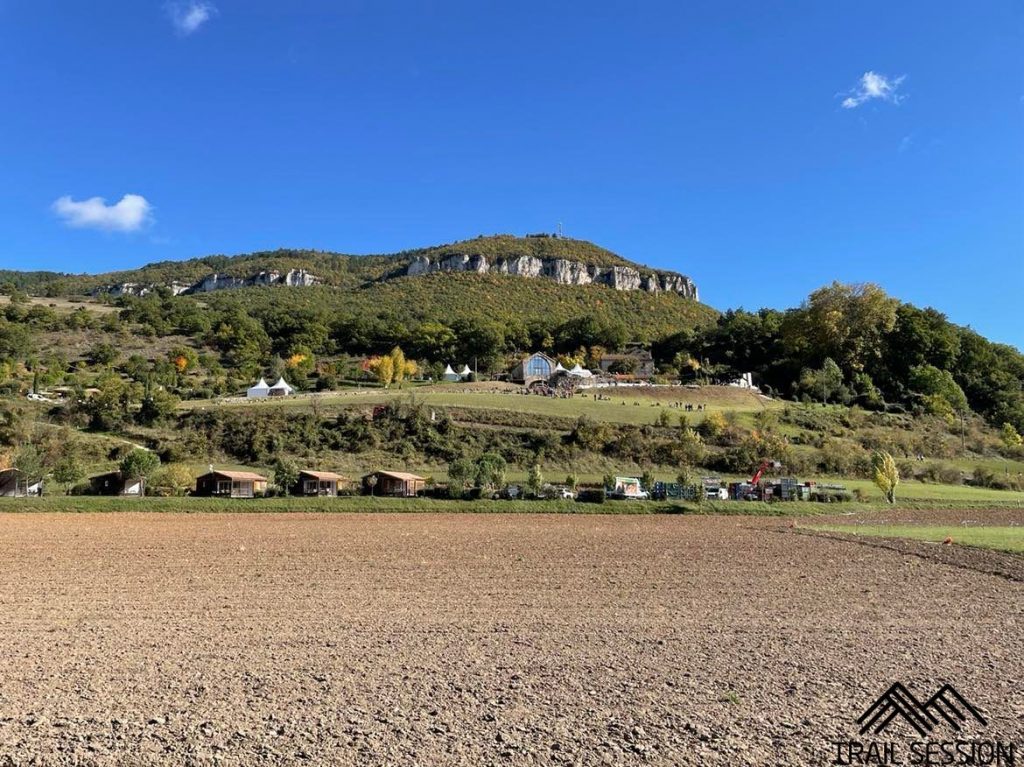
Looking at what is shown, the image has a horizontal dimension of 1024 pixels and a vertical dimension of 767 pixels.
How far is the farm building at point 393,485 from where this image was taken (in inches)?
1603

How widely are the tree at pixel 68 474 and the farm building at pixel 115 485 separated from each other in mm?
981

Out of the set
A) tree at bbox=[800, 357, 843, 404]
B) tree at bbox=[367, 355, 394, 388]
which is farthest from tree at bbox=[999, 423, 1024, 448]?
tree at bbox=[367, 355, 394, 388]

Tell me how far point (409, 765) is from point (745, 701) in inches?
166

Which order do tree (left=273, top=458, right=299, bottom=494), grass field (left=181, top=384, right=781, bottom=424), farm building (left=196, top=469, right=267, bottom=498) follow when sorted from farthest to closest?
grass field (left=181, top=384, right=781, bottom=424)
farm building (left=196, top=469, right=267, bottom=498)
tree (left=273, top=458, right=299, bottom=494)

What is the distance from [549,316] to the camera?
138 meters

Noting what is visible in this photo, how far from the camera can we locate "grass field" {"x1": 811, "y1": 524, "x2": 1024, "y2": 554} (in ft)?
80.6

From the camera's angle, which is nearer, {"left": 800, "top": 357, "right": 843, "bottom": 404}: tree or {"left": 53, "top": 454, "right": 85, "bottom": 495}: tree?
{"left": 53, "top": 454, "right": 85, "bottom": 495}: tree

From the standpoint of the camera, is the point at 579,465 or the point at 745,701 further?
the point at 579,465

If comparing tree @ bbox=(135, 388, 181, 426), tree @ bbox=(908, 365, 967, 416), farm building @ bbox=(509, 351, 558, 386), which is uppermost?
farm building @ bbox=(509, 351, 558, 386)

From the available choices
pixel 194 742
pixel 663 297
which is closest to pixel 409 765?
pixel 194 742

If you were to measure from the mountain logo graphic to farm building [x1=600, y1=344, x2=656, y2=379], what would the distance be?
94.1 m

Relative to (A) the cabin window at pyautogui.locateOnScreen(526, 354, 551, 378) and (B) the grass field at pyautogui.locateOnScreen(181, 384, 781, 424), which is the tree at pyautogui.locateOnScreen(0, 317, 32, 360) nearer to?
(B) the grass field at pyautogui.locateOnScreen(181, 384, 781, 424)

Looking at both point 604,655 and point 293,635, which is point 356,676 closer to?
point 293,635

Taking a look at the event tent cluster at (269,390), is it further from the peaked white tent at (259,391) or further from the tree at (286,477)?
the tree at (286,477)
